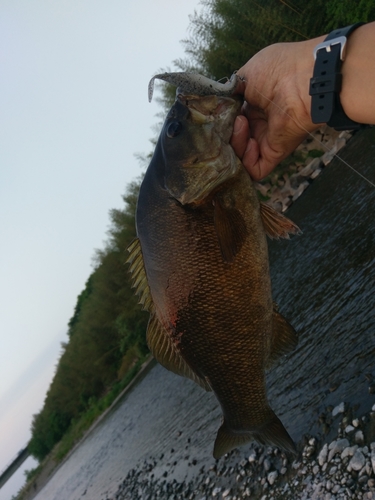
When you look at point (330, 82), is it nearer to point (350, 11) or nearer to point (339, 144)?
point (339, 144)

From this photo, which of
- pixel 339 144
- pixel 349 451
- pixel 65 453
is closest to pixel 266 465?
pixel 349 451

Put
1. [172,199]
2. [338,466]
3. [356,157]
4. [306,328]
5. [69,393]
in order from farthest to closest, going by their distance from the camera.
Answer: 1. [69,393]
2. [356,157]
3. [306,328]
4. [338,466]
5. [172,199]

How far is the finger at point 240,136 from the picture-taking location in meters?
2.83

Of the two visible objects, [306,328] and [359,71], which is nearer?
[359,71]

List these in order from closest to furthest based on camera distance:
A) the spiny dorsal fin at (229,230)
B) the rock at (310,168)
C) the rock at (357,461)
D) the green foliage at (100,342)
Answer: the spiny dorsal fin at (229,230), the rock at (357,461), the rock at (310,168), the green foliage at (100,342)

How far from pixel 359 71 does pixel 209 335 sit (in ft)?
5.83

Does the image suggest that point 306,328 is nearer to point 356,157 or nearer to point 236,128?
point 236,128

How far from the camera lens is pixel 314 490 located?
4.76m

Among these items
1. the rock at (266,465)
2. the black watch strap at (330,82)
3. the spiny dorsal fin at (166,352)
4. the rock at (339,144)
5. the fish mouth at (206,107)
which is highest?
the fish mouth at (206,107)

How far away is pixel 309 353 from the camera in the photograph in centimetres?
771

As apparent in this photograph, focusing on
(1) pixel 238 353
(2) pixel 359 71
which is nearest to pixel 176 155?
(2) pixel 359 71

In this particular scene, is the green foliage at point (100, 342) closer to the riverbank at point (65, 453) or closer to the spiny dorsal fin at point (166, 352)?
the riverbank at point (65, 453)

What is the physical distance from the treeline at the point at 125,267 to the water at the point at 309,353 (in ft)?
20.2

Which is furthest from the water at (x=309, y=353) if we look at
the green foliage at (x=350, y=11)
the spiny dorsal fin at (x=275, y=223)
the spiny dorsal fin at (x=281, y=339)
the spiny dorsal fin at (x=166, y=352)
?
the green foliage at (x=350, y=11)
